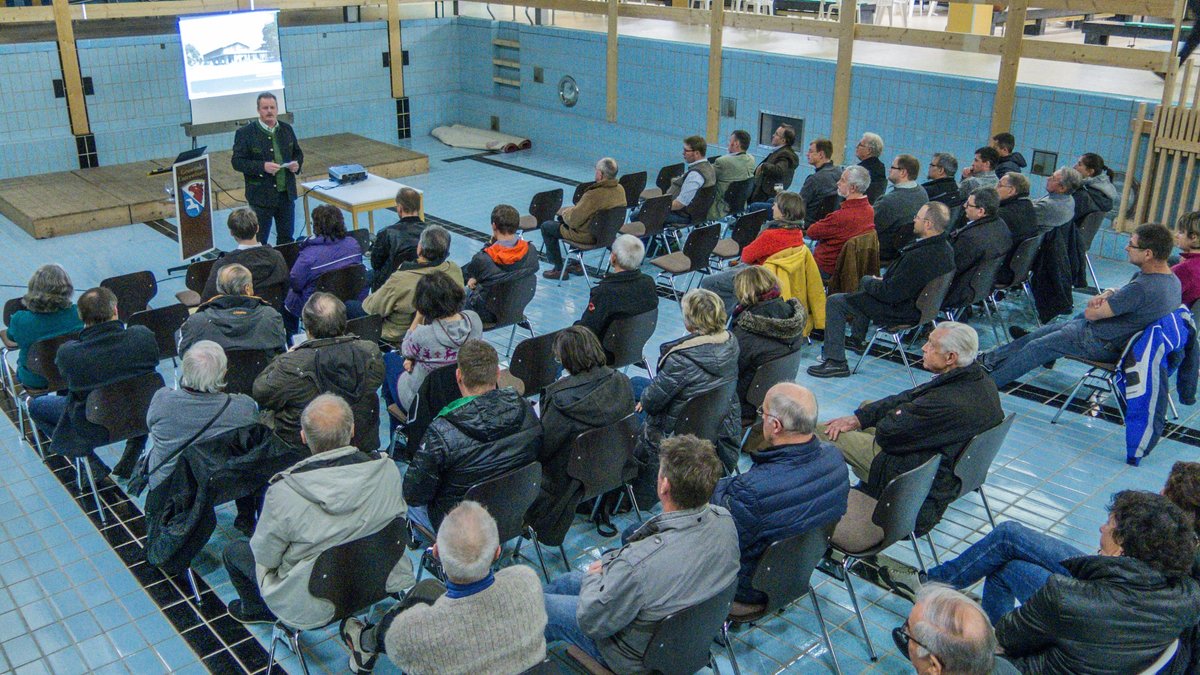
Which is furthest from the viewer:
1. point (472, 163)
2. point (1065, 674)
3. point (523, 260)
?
point (472, 163)

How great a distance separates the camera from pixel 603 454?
442 cm

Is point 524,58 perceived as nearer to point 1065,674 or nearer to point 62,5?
point 62,5

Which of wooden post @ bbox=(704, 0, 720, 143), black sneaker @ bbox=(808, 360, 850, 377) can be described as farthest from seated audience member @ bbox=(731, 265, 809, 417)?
Result: wooden post @ bbox=(704, 0, 720, 143)

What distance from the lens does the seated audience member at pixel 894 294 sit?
6.43 meters

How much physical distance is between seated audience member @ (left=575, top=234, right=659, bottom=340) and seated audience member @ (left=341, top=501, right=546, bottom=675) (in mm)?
2884

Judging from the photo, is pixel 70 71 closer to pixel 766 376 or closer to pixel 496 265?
pixel 496 265

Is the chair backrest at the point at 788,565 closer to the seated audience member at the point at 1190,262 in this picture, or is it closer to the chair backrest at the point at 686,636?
the chair backrest at the point at 686,636

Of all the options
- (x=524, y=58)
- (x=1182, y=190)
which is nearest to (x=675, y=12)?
(x=524, y=58)

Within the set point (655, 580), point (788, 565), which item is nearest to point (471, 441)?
point (655, 580)

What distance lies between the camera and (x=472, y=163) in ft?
43.7

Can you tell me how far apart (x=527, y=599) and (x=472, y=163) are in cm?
1090

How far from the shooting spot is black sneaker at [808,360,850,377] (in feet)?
22.8

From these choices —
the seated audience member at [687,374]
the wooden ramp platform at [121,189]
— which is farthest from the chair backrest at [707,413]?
the wooden ramp platform at [121,189]

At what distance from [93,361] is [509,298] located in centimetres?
253
